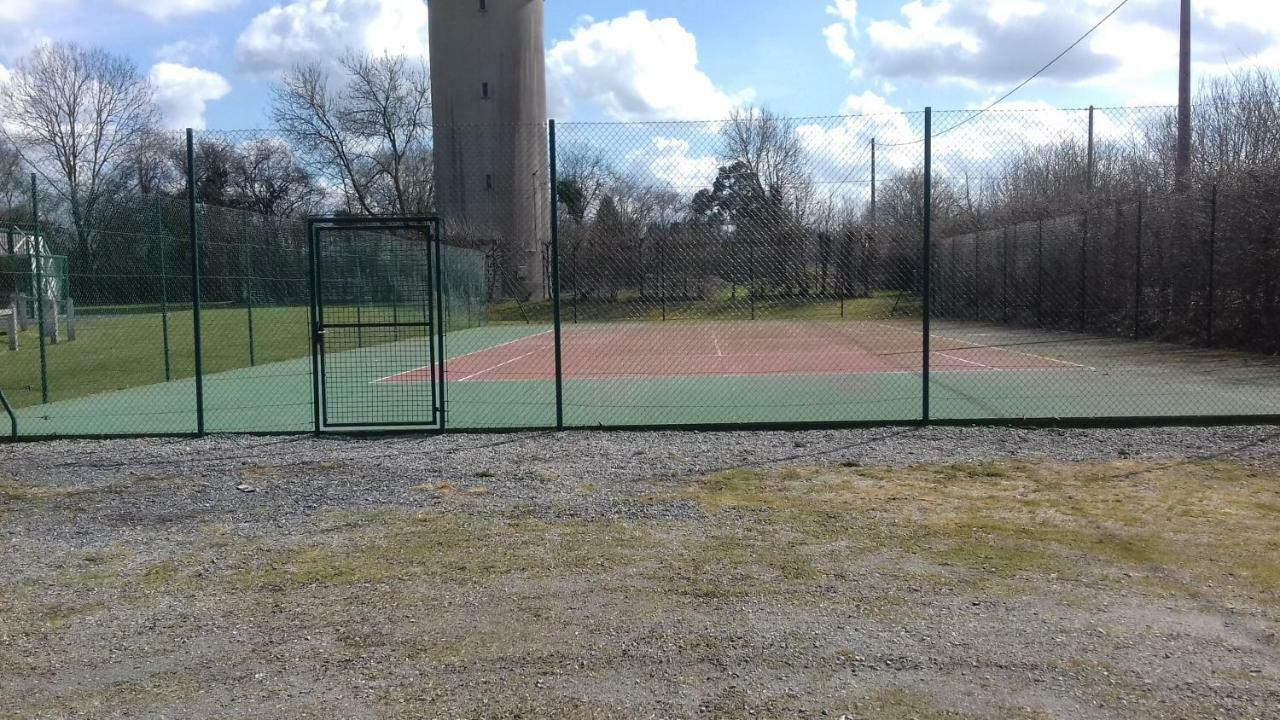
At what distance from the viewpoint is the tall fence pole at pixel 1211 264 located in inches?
611

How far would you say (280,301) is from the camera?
1803 centimetres

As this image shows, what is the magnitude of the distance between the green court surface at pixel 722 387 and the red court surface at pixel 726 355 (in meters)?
0.06

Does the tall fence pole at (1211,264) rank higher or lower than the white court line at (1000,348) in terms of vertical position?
higher

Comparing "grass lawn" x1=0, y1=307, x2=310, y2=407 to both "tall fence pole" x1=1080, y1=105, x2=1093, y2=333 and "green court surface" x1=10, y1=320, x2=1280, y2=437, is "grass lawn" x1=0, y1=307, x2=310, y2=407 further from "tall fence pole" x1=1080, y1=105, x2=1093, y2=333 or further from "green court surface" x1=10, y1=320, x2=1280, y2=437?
"tall fence pole" x1=1080, y1=105, x2=1093, y2=333

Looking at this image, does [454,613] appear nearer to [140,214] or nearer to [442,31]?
[140,214]

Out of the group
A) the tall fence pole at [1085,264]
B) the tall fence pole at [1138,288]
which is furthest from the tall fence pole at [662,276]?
the tall fence pole at [1085,264]

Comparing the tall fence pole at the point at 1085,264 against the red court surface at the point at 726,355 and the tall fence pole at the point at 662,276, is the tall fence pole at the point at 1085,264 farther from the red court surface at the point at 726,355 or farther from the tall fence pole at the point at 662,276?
the tall fence pole at the point at 662,276

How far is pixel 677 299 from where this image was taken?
14.9m

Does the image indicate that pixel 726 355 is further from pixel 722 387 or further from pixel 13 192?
pixel 13 192

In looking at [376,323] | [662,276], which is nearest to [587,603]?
[376,323]

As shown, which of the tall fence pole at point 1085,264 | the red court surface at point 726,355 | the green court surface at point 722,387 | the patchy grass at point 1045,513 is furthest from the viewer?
the tall fence pole at point 1085,264

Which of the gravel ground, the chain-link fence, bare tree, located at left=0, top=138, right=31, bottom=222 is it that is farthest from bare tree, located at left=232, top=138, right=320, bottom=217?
the gravel ground

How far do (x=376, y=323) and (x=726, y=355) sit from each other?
9797 millimetres

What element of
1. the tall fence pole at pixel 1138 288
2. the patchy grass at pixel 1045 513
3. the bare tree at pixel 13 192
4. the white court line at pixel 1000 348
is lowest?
the patchy grass at pixel 1045 513
